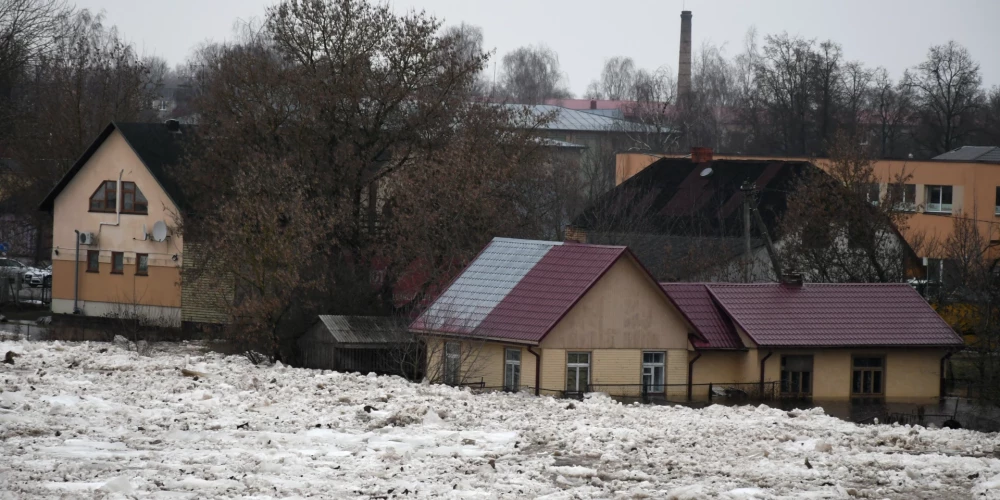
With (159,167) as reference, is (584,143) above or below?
above

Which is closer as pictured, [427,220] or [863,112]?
[427,220]

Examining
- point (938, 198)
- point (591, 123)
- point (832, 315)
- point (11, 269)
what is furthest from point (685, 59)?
point (832, 315)

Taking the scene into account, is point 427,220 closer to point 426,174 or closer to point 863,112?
point 426,174

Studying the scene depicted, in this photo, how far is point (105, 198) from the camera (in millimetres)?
49094

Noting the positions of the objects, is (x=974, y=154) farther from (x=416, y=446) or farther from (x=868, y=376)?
(x=416, y=446)

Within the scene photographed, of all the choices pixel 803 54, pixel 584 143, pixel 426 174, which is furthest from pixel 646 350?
pixel 584 143

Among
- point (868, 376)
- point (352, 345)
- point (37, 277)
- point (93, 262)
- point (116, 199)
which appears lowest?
point (868, 376)

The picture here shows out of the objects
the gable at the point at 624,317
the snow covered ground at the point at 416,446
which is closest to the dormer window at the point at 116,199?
the gable at the point at 624,317

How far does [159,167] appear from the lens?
4731 cm

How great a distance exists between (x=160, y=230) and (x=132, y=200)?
2.32 meters

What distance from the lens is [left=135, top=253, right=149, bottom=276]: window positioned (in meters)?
48.3

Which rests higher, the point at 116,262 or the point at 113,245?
the point at 113,245

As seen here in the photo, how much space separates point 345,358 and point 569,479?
18578 mm

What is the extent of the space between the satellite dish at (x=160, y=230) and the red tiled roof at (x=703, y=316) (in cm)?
2089
